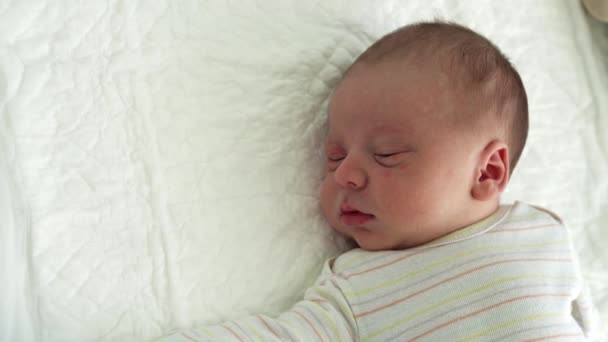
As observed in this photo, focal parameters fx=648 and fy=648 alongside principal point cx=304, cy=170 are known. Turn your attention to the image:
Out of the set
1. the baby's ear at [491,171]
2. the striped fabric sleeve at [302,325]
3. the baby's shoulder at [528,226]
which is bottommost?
the striped fabric sleeve at [302,325]

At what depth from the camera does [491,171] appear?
983 millimetres

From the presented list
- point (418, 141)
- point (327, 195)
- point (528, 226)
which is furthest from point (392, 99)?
point (528, 226)

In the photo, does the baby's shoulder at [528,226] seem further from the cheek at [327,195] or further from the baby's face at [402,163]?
the cheek at [327,195]

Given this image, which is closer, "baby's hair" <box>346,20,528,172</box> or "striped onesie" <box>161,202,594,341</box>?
"striped onesie" <box>161,202,594,341</box>

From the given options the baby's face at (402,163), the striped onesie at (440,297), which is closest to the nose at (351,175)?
the baby's face at (402,163)

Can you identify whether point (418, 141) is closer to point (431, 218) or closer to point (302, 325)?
point (431, 218)

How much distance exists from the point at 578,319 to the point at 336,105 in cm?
51

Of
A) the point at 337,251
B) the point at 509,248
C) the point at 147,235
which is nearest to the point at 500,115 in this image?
the point at 509,248

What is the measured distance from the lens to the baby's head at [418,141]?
93cm

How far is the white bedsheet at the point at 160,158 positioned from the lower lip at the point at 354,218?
0.06 meters

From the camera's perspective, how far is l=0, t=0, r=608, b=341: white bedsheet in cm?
81

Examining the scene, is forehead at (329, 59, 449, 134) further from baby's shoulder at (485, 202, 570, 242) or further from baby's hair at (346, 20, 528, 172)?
baby's shoulder at (485, 202, 570, 242)

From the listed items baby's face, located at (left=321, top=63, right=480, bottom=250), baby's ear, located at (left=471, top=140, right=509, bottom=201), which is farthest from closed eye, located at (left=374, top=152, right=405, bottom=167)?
baby's ear, located at (left=471, top=140, right=509, bottom=201)

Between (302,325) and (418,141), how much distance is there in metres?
0.31
